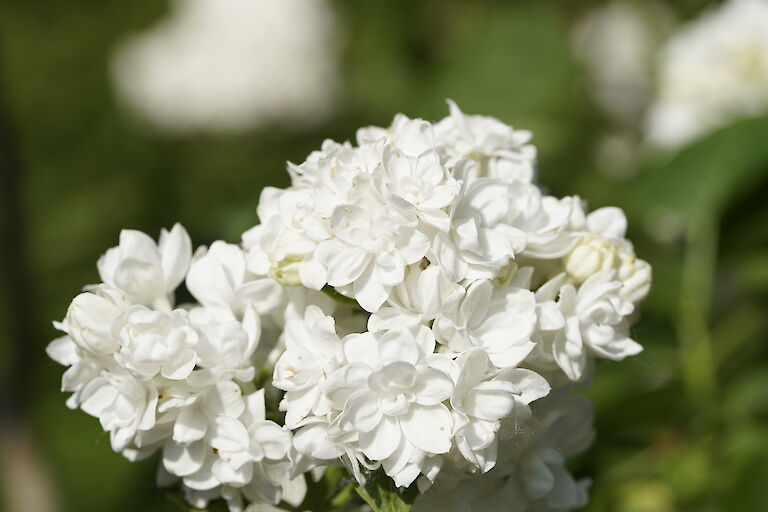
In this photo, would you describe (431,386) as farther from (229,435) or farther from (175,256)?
(175,256)

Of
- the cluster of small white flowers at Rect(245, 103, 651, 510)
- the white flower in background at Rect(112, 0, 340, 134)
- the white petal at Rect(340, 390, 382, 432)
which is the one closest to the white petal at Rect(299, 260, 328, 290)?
the cluster of small white flowers at Rect(245, 103, 651, 510)

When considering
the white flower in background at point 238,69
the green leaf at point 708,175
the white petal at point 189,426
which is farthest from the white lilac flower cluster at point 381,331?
the white flower in background at point 238,69

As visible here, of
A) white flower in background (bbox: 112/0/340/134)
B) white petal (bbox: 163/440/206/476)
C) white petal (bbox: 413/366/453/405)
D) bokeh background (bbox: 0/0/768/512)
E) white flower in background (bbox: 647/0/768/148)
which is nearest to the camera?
white petal (bbox: 413/366/453/405)

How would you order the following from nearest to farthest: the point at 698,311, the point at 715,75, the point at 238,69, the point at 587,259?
the point at 587,259, the point at 698,311, the point at 715,75, the point at 238,69

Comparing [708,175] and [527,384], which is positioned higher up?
[708,175]

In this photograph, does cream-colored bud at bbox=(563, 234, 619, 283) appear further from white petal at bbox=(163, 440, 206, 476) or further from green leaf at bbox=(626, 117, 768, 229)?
green leaf at bbox=(626, 117, 768, 229)

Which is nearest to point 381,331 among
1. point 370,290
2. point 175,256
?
point 370,290

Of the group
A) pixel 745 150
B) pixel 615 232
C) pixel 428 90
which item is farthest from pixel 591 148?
pixel 615 232
